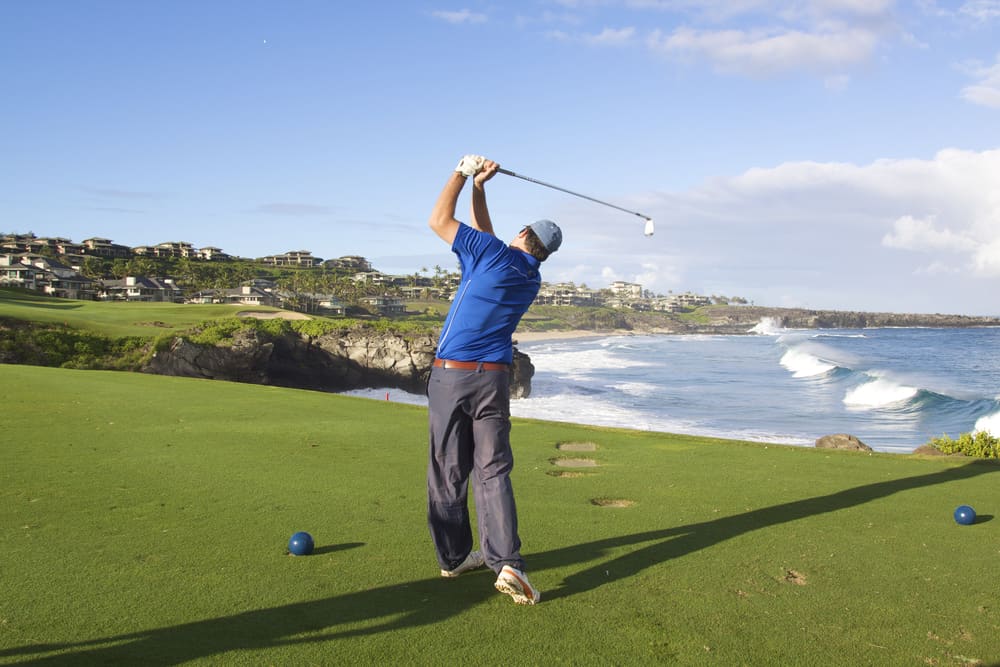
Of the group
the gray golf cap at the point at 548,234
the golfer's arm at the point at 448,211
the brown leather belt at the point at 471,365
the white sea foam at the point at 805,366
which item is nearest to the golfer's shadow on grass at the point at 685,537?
the brown leather belt at the point at 471,365

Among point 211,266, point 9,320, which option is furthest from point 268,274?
point 9,320

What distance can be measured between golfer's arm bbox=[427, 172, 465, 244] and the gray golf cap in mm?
640

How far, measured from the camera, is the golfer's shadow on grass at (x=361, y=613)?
3.75 m

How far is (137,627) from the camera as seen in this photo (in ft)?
13.4

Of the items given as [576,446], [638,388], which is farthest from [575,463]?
[638,388]

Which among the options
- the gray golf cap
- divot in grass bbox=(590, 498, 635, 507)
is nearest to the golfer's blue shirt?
the gray golf cap

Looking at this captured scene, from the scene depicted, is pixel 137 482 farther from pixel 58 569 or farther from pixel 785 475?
pixel 785 475

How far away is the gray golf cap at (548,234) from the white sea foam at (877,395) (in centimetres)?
3791

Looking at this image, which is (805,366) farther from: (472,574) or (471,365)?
(471,365)

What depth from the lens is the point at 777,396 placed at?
142 feet

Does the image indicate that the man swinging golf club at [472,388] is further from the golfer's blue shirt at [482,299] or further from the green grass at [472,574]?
the green grass at [472,574]

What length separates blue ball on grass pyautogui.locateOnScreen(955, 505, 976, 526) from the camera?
22.8 feet

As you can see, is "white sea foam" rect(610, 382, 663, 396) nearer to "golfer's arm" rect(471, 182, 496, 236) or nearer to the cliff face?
the cliff face

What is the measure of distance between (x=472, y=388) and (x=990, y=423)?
112ft
